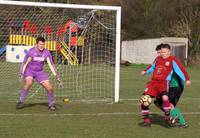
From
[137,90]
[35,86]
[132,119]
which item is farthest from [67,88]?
[132,119]

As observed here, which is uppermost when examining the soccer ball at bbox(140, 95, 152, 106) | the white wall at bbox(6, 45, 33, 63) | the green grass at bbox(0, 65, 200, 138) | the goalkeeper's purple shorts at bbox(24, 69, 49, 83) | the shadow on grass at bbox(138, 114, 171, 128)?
the white wall at bbox(6, 45, 33, 63)

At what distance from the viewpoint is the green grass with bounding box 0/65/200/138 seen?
945 centimetres

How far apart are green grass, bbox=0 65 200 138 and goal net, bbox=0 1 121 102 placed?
515cm

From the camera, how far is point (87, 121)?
11.0 m

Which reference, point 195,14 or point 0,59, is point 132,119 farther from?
point 195,14

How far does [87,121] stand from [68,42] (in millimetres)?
12591

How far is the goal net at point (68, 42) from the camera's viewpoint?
2031 cm

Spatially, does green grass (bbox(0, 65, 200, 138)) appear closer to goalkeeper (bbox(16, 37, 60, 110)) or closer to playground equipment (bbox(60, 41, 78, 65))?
goalkeeper (bbox(16, 37, 60, 110))

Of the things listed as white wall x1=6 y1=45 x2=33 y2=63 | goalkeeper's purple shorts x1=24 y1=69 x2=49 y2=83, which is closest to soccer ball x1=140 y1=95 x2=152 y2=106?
goalkeeper's purple shorts x1=24 y1=69 x2=49 y2=83

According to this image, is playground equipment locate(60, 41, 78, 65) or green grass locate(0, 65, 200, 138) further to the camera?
playground equipment locate(60, 41, 78, 65)

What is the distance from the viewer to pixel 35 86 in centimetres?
1900

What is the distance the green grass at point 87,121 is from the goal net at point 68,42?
5154mm

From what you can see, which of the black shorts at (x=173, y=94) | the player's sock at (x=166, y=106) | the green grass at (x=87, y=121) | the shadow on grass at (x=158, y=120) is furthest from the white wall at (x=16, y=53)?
the player's sock at (x=166, y=106)

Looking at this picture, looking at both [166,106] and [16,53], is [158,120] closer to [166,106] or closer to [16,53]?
[166,106]
